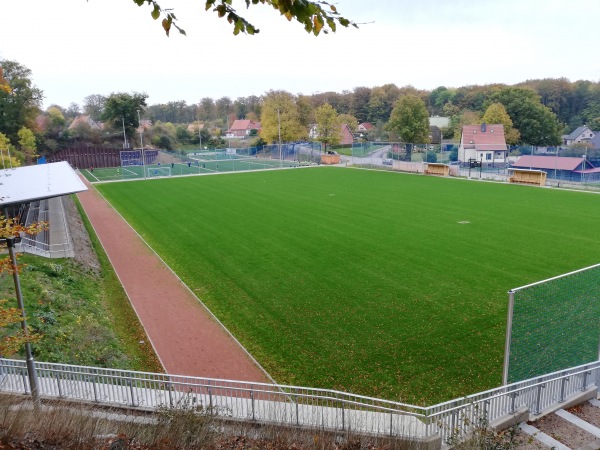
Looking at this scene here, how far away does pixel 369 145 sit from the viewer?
60.9m

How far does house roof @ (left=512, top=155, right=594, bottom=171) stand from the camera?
41.5 metres

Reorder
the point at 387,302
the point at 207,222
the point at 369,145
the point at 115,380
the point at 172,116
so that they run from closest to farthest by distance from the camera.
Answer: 1. the point at 115,380
2. the point at 387,302
3. the point at 207,222
4. the point at 369,145
5. the point at 172,116

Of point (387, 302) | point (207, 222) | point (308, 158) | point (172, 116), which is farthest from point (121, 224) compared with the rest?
point (172, 116)

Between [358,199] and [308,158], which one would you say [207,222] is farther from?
[308,158]

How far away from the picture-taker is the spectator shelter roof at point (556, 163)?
→ 4125 cm

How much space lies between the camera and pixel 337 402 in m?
7.41

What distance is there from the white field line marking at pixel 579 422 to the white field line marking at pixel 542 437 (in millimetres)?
641

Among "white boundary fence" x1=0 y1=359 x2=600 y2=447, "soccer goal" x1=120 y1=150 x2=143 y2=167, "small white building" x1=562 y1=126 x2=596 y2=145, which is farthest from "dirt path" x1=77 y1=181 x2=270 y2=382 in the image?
"small white building" x1=562 y1=126 x2=596 y2=145

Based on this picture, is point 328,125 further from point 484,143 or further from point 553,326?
point 553,326

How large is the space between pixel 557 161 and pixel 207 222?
33.3 m

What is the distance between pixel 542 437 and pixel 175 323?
9.58m

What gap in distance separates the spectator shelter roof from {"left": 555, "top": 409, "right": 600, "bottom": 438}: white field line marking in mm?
39026

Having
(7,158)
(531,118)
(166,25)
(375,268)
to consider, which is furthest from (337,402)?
(531,118)

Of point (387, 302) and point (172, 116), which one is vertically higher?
point (172, 116)
